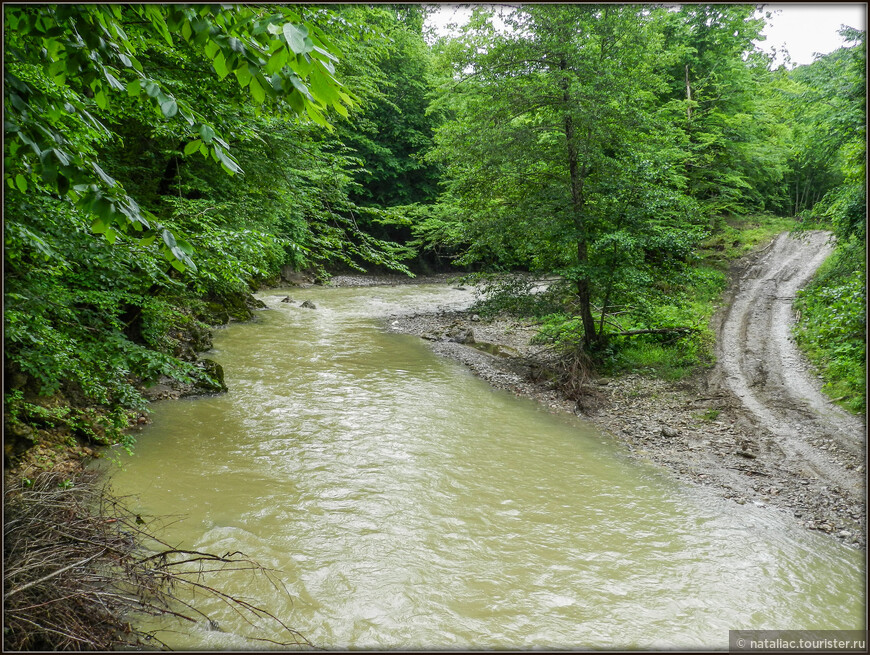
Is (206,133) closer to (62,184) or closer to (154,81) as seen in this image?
(154,81)

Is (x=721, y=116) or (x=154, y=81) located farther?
(x=721, y=116)

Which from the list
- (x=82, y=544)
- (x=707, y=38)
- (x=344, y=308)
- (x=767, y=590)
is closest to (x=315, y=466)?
(x=82, y=544)

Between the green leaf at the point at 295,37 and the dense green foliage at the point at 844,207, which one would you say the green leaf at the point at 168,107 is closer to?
the green leaf at the point at 295,37

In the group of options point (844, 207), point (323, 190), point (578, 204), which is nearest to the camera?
point (323, 190)

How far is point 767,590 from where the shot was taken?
4559mm

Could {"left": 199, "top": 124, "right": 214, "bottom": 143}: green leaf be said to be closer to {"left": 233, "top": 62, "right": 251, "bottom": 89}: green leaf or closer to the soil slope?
{"left": 233, "top": 62, "right": 251, "bottom": 89}: green leaf

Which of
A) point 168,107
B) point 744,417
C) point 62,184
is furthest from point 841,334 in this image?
point 62,184

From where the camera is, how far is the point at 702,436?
809cm

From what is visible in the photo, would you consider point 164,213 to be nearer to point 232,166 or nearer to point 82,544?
point 82,544

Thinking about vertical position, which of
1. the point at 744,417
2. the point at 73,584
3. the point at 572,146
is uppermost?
the point at 572,146

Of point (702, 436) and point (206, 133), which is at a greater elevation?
point (206, 133)

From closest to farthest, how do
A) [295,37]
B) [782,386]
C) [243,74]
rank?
[295,37] < [243,74] < [782,386]

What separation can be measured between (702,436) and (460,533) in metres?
5.10

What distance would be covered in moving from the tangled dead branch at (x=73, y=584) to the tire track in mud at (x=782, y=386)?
24.0 feet
